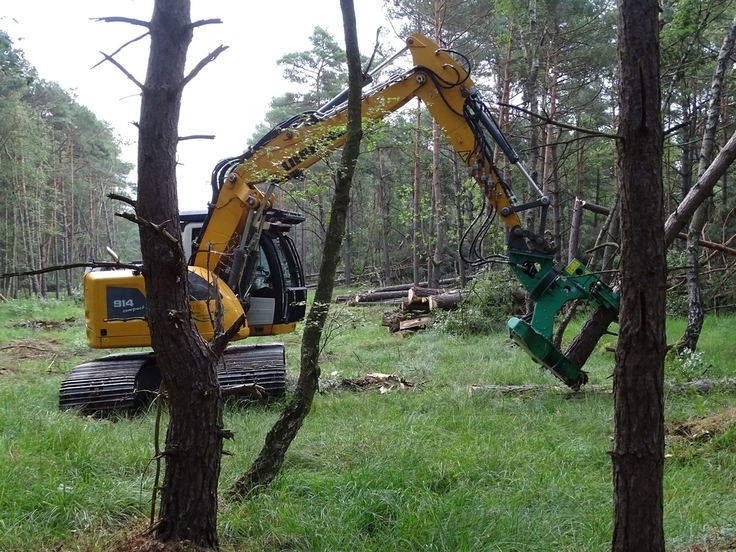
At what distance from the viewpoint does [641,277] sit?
2078 millimetres

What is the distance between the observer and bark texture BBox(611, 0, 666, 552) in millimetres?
2051

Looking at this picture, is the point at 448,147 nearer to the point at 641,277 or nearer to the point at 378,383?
the point at 378,383

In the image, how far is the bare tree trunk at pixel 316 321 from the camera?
3.51m

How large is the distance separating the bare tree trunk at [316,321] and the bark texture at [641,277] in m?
1.72

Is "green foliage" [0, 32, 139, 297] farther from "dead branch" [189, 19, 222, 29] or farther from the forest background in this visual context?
"dead branch" [189, 19, 222, 29]

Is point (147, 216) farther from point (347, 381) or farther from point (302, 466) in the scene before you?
point (347, 381)

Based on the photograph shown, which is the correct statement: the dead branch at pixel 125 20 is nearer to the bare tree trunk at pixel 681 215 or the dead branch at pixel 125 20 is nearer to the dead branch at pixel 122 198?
the dead branch at pixel 122 198

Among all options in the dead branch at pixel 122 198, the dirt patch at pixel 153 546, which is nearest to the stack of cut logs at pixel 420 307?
the dirt patch at pixel 153 546

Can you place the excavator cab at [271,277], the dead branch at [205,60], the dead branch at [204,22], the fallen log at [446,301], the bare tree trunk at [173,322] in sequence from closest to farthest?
the dead branch at [205,60] → the dead branch at [204,22] → the bare tree trunk at [173,322] → the excavator cab at [271,277] → the fallen log at [446,301]

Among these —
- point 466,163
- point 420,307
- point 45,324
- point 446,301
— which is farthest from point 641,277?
point 45,324

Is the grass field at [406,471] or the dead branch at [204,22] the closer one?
the dead branch at [204,22]

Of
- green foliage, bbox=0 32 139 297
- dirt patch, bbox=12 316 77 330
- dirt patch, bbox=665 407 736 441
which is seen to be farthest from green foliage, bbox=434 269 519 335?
green foliage, bbox=0 32 139 297

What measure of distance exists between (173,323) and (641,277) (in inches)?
78.2

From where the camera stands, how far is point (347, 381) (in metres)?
6.86
